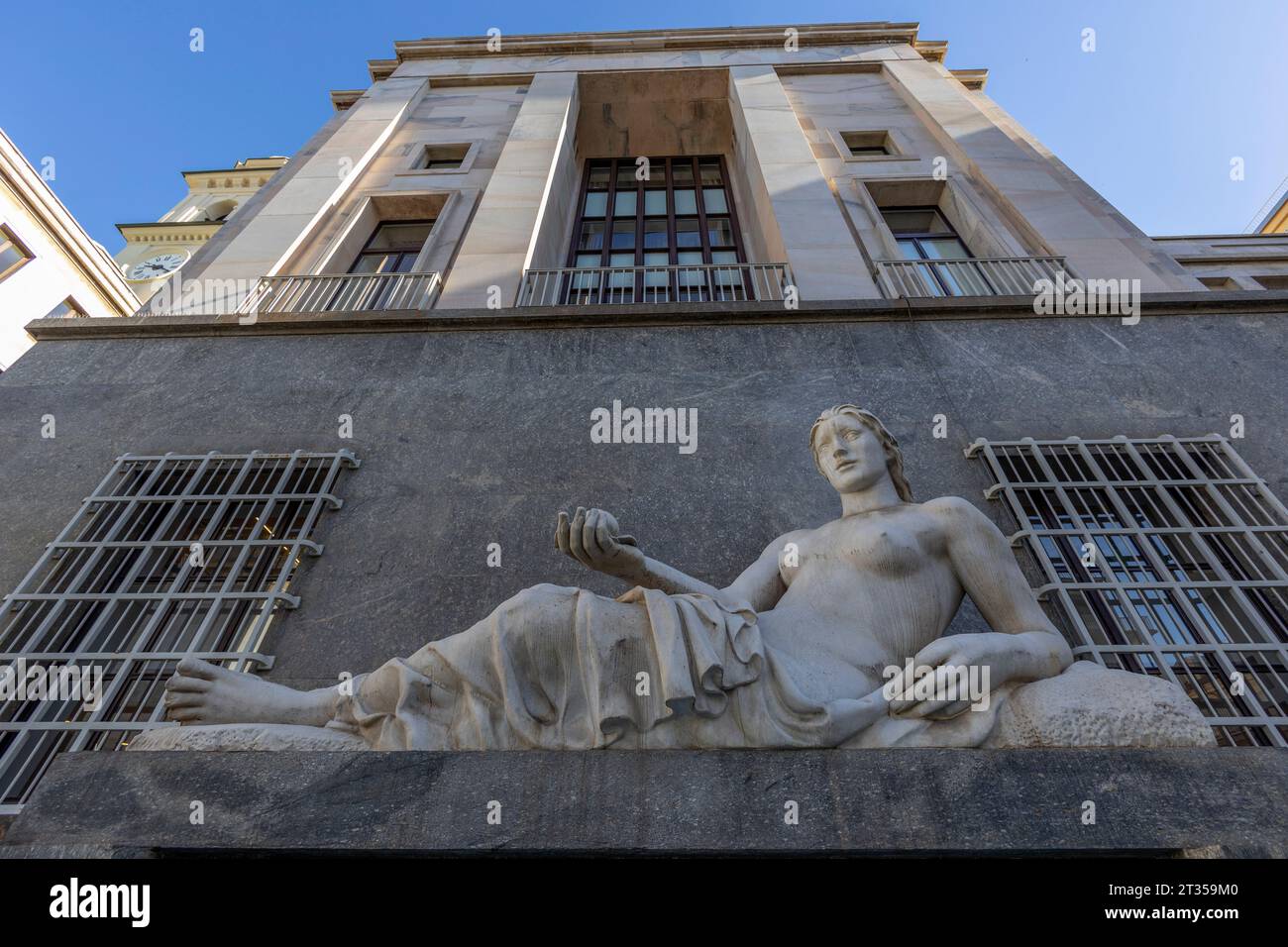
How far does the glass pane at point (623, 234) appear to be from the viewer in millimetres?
14359

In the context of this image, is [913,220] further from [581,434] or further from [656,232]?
[581,434]

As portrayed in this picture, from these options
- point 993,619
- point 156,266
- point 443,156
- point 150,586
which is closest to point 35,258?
point 156,266

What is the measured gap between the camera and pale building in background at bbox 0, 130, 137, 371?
19.6 metres

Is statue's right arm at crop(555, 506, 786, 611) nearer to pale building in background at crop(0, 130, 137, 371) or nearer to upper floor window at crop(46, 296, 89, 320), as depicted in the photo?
pale building in background at crop(0, 130, 137, 371)

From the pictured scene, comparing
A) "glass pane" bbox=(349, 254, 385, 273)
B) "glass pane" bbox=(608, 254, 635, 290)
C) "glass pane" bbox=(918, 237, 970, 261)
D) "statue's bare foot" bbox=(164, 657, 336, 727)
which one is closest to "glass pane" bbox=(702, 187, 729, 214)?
"glass pane" bbox=(608, 254, 635, 290)

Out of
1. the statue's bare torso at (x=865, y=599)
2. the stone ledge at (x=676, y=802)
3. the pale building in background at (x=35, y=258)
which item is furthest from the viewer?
the pale building in background at (x=35, y=258)

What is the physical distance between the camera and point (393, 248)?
12.9 m

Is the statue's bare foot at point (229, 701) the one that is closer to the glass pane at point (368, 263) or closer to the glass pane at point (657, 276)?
the glass pane at point (657, 276)

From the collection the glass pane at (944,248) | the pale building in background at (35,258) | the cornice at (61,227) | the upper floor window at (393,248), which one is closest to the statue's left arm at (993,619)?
the glass pane at (944,248)

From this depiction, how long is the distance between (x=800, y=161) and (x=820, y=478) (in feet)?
26.1

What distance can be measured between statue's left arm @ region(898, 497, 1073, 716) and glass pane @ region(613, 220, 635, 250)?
11.2 metres

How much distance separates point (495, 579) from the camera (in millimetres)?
5871

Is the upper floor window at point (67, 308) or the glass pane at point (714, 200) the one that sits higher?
the glass pane at point (714, 200)
